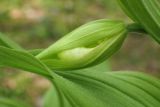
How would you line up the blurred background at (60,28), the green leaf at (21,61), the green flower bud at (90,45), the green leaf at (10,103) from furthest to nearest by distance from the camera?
the blurred background at (60,28) < the green leaf at (10,103) < the green flower bud at (90,45) < the green leaf at (21,61)

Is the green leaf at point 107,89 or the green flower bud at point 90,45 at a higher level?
the green flower bud at point 90,45

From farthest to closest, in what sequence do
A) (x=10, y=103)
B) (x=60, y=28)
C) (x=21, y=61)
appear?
1. (x=60, y=28)
2. (x=10, y=103)
3. (x=21, y=61)

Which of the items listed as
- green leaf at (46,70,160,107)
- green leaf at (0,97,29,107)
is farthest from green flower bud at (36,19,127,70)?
green leaf at (0,97,29,107)

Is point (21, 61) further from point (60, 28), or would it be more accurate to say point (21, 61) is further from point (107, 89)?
point (60, 28)

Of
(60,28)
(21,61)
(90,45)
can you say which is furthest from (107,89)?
(60,28)

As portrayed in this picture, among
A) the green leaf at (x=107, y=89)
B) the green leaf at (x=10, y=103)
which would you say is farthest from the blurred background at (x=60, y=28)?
the green leaf at (x=107, y=89)

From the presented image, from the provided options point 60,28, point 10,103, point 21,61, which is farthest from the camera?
point 60,28

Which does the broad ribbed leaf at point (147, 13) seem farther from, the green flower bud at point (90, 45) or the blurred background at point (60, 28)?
the blurred background at point (60, 28)
